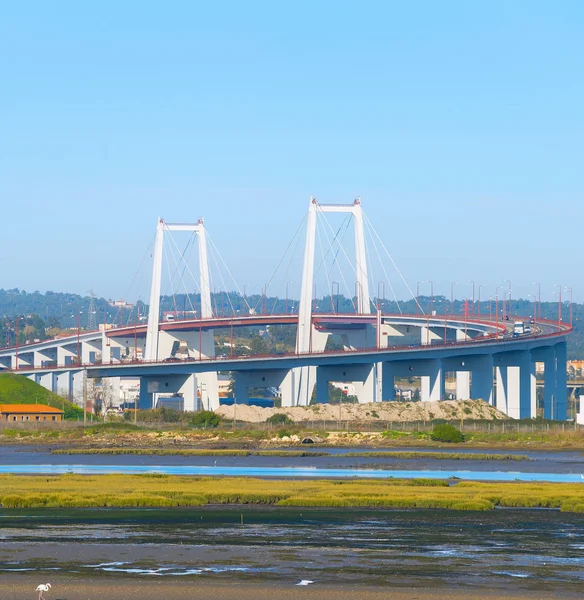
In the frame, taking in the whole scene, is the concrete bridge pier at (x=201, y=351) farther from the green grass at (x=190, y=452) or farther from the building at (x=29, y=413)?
the green grass at (x=190, y=452)

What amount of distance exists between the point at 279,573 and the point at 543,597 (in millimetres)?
5699

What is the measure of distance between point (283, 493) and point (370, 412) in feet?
199

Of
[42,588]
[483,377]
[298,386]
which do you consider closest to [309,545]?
[42,588]

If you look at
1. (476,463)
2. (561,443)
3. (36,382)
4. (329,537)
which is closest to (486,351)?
(561,443)

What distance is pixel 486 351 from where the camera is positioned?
11438cm

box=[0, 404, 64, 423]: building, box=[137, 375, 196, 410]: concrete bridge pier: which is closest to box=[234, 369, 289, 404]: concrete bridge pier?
box=[137, 375, 196, 410]: concrete bridge pier

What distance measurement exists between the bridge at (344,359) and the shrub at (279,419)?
1326 cm

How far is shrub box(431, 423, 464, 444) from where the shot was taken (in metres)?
80.8

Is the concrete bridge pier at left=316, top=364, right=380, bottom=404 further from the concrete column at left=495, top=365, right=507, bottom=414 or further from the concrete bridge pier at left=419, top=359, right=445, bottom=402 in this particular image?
the concrete column at left=495, top=365, right=507, bottom=414

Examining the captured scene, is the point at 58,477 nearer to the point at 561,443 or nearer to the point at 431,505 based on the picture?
the point at 431,505

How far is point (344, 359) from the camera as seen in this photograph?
111 metres

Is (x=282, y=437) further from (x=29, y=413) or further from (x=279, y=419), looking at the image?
(x=29, y=413)

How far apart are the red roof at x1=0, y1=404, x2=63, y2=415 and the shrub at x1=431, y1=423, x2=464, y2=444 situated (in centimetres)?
3484

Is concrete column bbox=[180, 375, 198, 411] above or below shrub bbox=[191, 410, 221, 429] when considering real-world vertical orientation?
above
